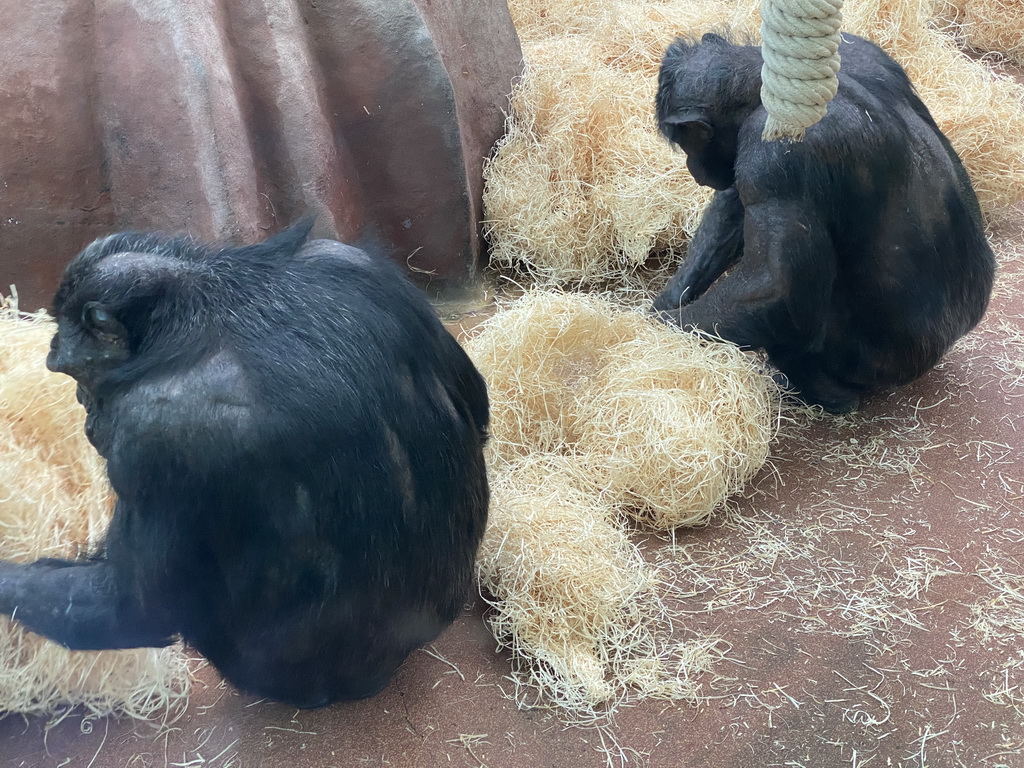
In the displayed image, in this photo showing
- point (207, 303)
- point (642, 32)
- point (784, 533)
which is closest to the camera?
point (207, 303)

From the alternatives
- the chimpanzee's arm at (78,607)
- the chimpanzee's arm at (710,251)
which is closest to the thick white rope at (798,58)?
the chimpanzee's arm at (710,251)

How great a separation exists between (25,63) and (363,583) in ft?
7.87

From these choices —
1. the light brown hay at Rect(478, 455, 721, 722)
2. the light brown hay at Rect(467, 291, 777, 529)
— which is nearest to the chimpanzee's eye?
the light brown hay at Rect(478, 455, 721, 722)

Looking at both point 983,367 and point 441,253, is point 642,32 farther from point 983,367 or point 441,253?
point 983,367

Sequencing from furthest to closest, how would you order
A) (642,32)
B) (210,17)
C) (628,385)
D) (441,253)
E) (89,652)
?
(642,32), (441,253), (210,17), (628,385), (89,652)

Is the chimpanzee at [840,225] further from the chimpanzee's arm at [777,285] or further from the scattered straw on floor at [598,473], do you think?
the scattered straw on floor at [598,473]

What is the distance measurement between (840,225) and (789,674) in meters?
1.48

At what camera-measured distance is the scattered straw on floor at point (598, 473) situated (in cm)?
239

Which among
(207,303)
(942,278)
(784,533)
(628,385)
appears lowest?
(784,533)

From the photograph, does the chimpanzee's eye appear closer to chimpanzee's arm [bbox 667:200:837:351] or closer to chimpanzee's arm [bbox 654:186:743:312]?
chimpanzee's arm [bbox 667:200:837:351]

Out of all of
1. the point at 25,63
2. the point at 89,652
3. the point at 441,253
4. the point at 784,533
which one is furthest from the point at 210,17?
the point at 784,533

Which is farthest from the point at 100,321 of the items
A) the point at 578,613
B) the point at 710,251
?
the point at 710,251

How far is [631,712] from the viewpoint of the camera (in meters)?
2.27

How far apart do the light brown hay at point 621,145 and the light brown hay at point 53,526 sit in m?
2.30
